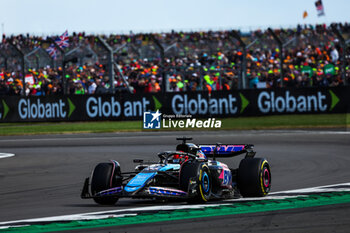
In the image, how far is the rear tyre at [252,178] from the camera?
858cm

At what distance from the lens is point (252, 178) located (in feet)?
28.2

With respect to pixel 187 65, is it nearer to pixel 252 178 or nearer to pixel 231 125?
pixel 231 125

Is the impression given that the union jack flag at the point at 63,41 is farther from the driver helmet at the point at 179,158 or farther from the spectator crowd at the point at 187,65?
the driver helmet at the point at 179,158

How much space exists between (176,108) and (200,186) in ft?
64.7

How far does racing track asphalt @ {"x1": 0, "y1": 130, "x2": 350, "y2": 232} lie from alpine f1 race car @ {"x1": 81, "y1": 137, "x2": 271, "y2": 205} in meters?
0.30

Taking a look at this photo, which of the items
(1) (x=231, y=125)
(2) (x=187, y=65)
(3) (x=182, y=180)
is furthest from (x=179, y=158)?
(2) (x=187, y=65)

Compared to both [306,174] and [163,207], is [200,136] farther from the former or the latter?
[163,207]

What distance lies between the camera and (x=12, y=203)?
8.91 meters

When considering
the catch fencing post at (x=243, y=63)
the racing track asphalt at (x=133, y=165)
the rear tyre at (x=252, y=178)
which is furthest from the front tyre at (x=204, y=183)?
the catch fencing post at (x=243, y=63)

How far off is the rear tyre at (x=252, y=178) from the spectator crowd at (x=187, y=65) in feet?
59.2

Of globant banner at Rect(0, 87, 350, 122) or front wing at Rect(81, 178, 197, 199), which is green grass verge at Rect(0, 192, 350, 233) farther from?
globant banner at Rect(0, 87, 350, 122)

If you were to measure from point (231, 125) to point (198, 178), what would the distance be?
17.7 meters

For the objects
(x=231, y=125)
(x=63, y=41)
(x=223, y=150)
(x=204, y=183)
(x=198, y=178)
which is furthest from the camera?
(x=63, y=41)

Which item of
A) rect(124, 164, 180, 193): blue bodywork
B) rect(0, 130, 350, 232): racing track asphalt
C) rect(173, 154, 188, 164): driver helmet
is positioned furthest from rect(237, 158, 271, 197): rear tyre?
rect(0, 130, 350, 232): racing track asphalt
